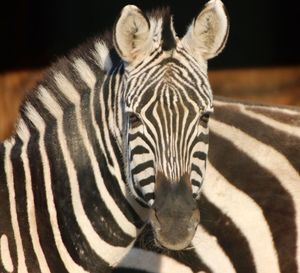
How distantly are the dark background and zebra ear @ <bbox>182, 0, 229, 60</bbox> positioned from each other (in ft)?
17.6

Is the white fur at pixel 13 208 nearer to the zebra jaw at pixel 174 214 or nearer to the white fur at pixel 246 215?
the zebra jaw at pixel 174 214

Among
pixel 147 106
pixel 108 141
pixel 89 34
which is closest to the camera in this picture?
pixel 147 106

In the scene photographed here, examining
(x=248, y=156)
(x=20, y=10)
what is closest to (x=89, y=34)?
(x=20, y=10)

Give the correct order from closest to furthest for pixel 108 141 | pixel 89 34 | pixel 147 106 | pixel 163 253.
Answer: pixel 147 106
pixel 108 141
pixel 163 253
pixel 89 34

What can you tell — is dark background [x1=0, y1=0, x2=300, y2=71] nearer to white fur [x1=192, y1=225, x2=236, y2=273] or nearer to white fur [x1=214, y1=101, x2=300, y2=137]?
white fur [x1=214, y1=101, x2=300, y2=137]

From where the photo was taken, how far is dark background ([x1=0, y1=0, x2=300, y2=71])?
10594mm

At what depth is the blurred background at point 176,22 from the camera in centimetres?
1053

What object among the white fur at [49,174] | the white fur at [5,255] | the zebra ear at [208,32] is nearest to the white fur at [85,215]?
the white fur at [49,174]

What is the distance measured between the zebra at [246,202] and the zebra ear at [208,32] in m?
1.35

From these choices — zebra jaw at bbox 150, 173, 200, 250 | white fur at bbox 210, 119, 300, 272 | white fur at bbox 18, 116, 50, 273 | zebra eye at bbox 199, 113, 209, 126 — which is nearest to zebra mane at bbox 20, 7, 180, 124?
white fur at bbox 18, 116, 50, 273

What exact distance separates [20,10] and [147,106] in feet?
19.9

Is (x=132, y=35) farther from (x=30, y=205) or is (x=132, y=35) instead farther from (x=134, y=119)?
(x=30, y=205)

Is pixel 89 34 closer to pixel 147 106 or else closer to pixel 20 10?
pixel 20 10

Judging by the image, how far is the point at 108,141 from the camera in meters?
5.33
